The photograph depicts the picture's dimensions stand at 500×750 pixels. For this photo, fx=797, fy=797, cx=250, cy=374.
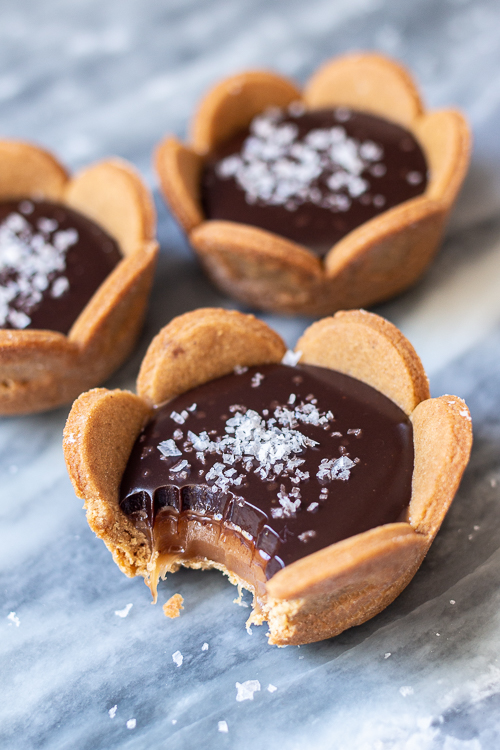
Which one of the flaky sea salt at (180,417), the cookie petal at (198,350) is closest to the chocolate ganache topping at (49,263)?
the cookie petal at (198,350)

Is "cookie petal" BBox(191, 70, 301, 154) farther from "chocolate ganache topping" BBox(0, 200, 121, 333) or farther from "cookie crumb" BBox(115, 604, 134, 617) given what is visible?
"cookie crumb" BBox(115, 604, 134, 617)

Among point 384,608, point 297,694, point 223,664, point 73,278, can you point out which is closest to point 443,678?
point 384,608

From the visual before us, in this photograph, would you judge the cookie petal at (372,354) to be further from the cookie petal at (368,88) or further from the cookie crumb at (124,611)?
the cookie petal at (368,88)

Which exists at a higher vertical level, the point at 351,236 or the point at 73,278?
the point at 73,278

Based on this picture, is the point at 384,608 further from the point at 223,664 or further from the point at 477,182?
the point at 477,182

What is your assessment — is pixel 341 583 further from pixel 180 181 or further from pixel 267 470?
pixel 180 181

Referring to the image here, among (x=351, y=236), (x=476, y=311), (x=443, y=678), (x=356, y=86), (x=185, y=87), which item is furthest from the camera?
(x=185, y=87)

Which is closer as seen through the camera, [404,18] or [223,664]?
[223,664]
